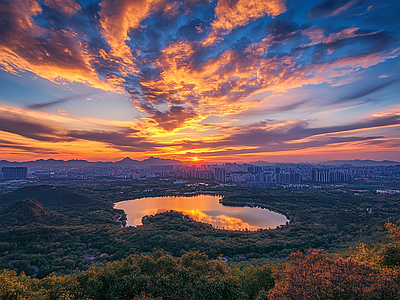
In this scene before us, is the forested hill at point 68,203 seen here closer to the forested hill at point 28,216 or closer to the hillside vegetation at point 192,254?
the hillside vegetation at point 192,254

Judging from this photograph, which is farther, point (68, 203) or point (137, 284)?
point (68, 203)

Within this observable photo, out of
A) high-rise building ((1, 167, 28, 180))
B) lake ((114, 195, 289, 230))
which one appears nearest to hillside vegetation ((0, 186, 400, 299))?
lake ((114, 195, 289, 230))

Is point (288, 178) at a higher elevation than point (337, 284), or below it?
below

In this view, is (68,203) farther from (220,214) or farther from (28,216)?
(220,214)

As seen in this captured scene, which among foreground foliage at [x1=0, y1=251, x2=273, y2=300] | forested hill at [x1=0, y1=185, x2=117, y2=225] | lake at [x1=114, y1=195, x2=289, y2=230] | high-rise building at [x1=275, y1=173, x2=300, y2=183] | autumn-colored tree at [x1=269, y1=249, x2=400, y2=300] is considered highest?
autumn-colored tree at [x1=269, y1=249, x2=400, y2=300]

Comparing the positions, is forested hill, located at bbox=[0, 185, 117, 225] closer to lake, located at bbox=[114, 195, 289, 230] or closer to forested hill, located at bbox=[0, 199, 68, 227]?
forested hill, located at bbox=[0, 199, 68, 227]

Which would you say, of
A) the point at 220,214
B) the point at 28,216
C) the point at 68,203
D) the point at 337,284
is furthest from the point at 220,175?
the point at 337,284

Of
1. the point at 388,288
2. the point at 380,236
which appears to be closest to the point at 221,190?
the point at 380,236

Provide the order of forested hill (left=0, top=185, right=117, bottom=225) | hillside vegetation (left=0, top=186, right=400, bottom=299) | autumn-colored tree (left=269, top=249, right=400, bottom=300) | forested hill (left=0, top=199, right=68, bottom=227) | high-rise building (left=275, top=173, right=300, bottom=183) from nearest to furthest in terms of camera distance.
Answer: autumn-colored tree (left=269, top=249, right=400, bottom=300)
hillside vegetation (left=0, top=186, right=400, bottom=299)
forested hill (left=0, top=199, right=68, bottom=227)
forested hill (left=0, top=185, right=117, bottom=225)
high-rise building (left=275, top=173, right=300, bottom=183)

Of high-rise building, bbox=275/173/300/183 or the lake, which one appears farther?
high-rise building, bbox=275/173/300/183
